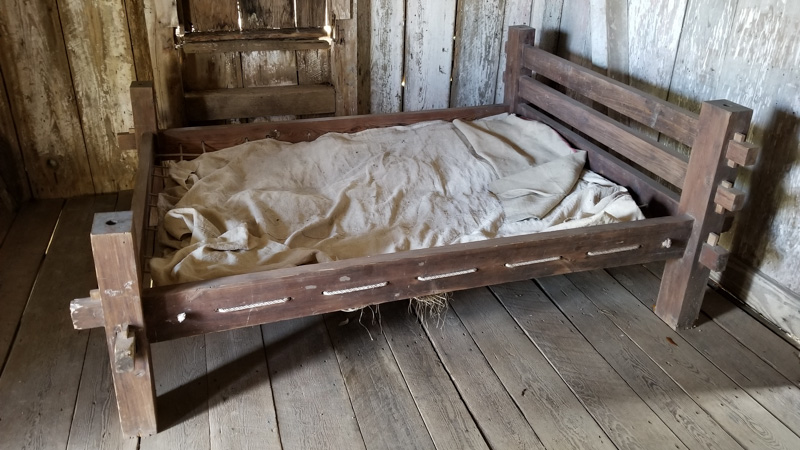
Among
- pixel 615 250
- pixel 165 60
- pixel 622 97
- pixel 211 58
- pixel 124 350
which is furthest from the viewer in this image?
pixel 211 58

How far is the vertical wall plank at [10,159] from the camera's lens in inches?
108

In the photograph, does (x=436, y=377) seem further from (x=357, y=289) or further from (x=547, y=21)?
(x=547, y=21)

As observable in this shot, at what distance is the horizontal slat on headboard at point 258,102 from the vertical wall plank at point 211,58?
0.05m

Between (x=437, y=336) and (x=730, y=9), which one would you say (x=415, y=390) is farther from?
(x=730, y=9)

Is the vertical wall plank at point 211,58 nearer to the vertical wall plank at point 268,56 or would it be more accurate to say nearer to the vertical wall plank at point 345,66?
the vertical wall plank at point 268,56

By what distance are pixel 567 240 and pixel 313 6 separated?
1.64m

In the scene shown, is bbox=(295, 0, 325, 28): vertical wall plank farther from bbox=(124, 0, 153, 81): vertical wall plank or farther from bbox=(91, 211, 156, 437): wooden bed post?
bbox=(91, 211, 156, 437): wooden bed post

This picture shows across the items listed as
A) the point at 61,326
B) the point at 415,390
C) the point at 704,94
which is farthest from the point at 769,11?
the point at 61,326

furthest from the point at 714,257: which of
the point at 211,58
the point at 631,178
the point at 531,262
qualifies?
the point at 211,58

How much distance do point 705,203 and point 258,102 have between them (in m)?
1.88

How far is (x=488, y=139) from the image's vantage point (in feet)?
8.83

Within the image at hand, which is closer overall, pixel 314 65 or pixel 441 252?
pixel 441 252

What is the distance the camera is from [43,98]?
2.77 m

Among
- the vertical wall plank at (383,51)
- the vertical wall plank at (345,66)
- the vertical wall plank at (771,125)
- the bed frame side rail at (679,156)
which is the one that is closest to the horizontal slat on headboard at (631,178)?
the bed frame side rail at (679,156)
